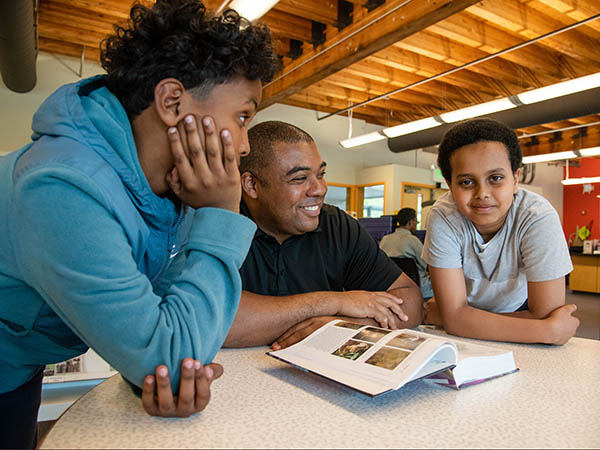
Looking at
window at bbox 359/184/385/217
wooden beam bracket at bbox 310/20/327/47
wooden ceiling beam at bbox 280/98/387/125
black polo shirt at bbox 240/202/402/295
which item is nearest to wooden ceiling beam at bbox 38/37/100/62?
wooden beam bracket at bbox 310/20/327/47

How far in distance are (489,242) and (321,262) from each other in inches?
22.7

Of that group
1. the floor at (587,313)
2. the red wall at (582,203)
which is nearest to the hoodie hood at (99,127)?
the floor at (587,313)

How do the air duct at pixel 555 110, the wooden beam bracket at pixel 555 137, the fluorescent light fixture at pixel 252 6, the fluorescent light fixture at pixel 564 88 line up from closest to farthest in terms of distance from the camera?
the fluorescent light fixture at pixel 252 6, the fluorescent light fixture at pixel 564 88, the air duct at pixel 555 110, the wooden beam bracket at pixel 555 137

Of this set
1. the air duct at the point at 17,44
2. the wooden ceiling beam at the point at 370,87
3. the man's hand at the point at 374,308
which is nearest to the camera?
the man's hand at the point at 374,308

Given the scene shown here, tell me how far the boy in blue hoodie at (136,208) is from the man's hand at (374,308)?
1.81 feet

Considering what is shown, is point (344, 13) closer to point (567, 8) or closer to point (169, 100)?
point (567, 8)

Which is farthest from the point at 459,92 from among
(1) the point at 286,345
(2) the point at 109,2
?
(1) the point at 286,345

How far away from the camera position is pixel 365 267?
163 cm

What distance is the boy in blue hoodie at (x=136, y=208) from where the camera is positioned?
58 cm

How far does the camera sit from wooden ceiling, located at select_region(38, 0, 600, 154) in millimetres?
4388

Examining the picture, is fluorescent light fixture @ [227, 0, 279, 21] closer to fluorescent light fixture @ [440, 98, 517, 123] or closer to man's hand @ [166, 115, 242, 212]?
man's hand @ [166, 115, 242, 212]

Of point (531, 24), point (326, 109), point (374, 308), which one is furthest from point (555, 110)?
point (374, 308)

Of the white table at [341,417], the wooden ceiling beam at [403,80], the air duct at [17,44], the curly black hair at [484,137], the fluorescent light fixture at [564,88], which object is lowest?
the white table at [341,417]

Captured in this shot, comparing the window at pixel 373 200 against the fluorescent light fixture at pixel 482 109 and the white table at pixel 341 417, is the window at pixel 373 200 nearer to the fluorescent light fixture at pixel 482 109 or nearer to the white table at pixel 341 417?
the fluorescent light fixture at pixel 482 109
